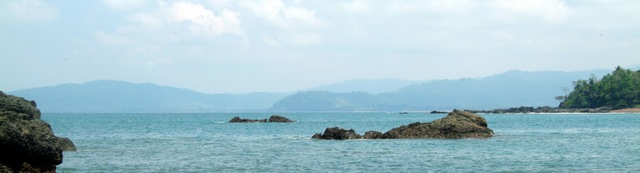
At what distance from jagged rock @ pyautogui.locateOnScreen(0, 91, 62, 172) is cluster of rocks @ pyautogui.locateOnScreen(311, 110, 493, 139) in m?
40.7

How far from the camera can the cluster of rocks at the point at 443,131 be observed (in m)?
66.8

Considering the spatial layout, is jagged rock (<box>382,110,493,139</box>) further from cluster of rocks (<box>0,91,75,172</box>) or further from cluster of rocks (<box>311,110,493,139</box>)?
cluster of rocks (<box>0,91,75,172</box>)

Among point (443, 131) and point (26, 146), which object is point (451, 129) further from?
point (26, 146)

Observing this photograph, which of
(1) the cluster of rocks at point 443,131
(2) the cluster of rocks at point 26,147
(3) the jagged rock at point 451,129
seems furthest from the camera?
(1) the cluster of rocks at point 443,131

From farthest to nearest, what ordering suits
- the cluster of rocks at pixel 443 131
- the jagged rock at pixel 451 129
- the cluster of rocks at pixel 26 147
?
the cluster of rocks at pixel 443 131
the jagged rock at pixel 451 129
the cluster of rocks at pixel 26 147

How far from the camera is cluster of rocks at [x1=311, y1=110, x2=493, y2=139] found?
66812mm

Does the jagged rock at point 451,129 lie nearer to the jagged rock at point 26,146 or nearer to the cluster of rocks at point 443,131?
the cluster of rocks at point 443,131

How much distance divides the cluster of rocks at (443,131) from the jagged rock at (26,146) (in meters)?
40.7

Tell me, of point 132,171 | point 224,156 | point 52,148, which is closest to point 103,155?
point 224,156

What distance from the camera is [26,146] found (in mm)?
28297

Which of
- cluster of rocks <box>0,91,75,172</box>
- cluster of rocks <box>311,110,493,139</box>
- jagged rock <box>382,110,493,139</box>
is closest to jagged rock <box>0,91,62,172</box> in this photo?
cluster of rocks <box>0,91,75,172</box>

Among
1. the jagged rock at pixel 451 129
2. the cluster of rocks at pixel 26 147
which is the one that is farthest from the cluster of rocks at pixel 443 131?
the cluster of rocks at pixel 26 147

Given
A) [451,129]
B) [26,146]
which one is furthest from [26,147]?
[451,129]

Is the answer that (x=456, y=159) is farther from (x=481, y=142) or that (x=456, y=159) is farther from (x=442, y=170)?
(x=481, y=142)
